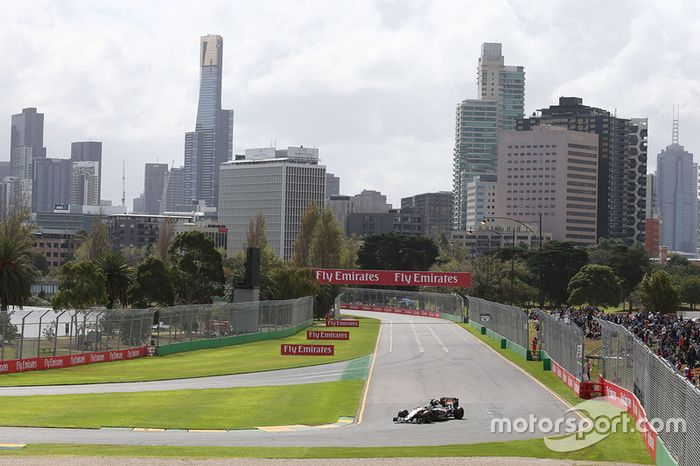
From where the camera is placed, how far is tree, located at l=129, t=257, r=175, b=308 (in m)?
95.0

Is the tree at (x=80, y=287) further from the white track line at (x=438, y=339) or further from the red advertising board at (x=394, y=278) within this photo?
the red advertising board at (x=394, y=278)

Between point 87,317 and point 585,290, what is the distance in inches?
3732

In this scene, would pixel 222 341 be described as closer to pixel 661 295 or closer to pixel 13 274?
pixel 13 274

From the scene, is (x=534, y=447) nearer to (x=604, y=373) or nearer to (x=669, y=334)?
(x=604, y=373)

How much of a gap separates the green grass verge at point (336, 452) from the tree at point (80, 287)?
52.5 metres

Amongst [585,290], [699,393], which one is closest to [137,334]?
[699,393]

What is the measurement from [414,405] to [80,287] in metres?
44.8

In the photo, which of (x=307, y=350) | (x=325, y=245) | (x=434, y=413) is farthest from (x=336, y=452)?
(x=325, y=245)

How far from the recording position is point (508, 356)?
71.4m

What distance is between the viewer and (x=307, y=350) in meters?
71.9

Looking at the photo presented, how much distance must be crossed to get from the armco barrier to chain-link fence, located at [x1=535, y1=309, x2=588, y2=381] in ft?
80.7

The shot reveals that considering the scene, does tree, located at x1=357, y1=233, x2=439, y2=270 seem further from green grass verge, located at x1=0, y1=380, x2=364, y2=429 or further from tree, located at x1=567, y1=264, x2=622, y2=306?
green grass verge, located at x1=0, y1=380, x2=364, y2=429

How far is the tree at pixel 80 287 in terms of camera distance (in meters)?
81.4

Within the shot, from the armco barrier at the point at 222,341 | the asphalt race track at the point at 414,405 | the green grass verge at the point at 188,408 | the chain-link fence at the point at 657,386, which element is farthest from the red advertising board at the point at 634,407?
the armco barrier at the point at 222,341
